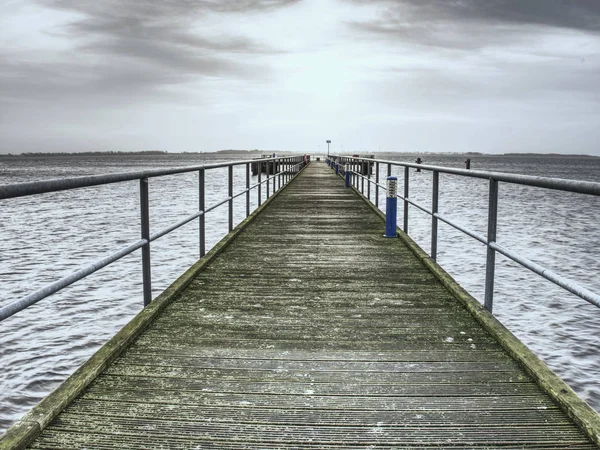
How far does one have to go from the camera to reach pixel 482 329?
3.92 m

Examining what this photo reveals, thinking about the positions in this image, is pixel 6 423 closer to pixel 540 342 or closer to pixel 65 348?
pixel 65 348

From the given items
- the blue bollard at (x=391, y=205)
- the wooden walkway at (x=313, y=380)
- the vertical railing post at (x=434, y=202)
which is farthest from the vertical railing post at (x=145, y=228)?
the blue bollard at (x=391, y=205)

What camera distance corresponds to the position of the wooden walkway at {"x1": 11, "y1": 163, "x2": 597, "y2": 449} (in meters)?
2.45

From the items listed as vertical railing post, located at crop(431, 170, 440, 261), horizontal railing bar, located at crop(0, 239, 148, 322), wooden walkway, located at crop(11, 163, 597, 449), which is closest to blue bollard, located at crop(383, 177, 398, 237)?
vertical railing post, located at crop(431, 170, 440, 261)

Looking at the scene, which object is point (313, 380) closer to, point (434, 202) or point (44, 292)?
point (44, 292)

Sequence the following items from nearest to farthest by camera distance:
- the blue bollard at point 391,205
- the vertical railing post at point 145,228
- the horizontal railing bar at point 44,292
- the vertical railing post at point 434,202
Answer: the horizontal railing bar at point 44,292, the vertical railing post at point 145,228, the vertical railing post at point 434,202, the blue bollard at point 391,205

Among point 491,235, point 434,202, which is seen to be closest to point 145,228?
point 491,235

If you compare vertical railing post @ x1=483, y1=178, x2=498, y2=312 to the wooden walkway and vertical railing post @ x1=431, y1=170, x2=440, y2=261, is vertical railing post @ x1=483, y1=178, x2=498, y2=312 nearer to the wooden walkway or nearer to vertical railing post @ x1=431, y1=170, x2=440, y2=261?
the wooden walkway

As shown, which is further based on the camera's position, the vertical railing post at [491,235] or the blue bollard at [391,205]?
the blue bollard at [391,205]

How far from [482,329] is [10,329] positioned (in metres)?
6.98

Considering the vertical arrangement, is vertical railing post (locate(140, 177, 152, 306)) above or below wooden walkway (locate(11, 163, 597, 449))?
above

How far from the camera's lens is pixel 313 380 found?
9.98 feet

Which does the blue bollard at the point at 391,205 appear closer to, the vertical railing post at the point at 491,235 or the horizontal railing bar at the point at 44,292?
the vertical railing post at the point at 491,235

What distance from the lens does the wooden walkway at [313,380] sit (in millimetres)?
2447
